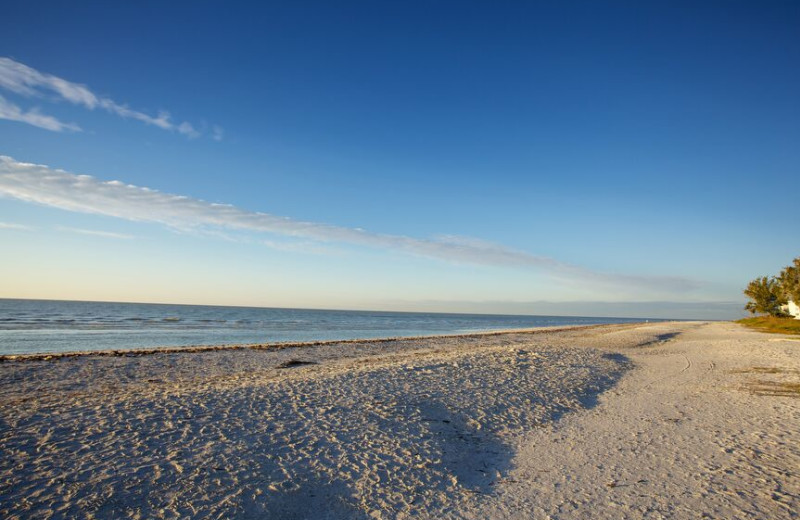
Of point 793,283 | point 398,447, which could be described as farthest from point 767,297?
point 398,447

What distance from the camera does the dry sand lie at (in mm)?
6438

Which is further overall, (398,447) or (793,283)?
(793,283)

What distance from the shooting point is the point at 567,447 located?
9.13 metres

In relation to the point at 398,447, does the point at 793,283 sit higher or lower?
higher

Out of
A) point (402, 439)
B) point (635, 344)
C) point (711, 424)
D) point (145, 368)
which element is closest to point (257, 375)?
point (145, 368)

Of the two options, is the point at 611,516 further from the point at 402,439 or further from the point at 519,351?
the point at 519,351

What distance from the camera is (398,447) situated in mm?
8789

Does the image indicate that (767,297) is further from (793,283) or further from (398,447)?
(398,447)

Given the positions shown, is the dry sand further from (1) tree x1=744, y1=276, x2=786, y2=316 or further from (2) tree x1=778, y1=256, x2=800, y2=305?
(1) tree x1=744, y1=276, x2=786, y2=316

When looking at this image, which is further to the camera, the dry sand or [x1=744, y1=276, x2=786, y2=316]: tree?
[x1=744, y1=276, x2=786, y2=316]: tree

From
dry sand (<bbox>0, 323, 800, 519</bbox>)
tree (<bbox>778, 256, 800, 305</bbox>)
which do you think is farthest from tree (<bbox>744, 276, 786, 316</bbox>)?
dry sand (<bbox>0, 323, 800, 519</bbox>)

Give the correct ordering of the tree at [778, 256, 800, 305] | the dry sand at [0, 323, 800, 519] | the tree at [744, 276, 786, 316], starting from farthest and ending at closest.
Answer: the tree at [744, 276, 786, 316], the tree at [778, 256, 800, 305], the dry sand at [0, 323, 800, 519]

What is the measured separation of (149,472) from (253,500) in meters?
2.00

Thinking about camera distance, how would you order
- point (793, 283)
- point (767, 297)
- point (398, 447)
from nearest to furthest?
point (398, 447) < point (793, 283) < point (767, 297)
